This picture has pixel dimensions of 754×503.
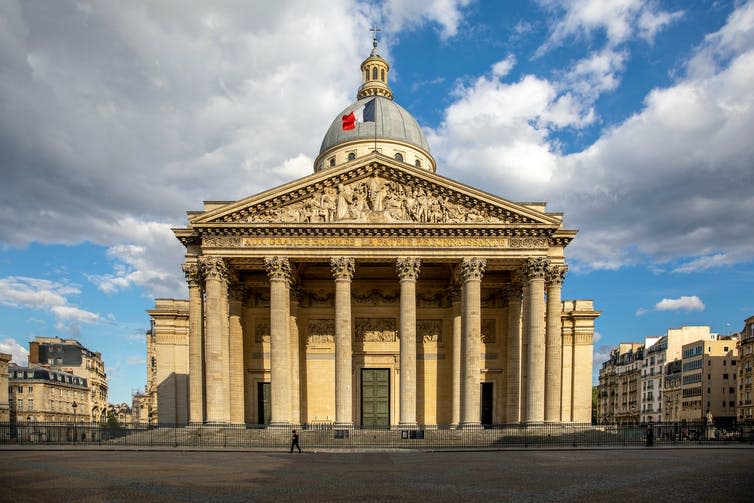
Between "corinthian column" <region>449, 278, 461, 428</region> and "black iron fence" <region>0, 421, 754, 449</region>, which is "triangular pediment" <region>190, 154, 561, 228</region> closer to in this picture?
"corinthian column" <region>449, 278, 461, 428</region>

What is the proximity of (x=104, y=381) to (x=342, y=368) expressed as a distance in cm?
11016

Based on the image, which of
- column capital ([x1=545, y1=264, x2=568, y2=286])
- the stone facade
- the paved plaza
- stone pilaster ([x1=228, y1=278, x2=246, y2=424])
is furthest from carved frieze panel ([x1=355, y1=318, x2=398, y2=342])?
the stone facade

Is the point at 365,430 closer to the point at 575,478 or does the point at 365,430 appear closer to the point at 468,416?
the point at 468,416

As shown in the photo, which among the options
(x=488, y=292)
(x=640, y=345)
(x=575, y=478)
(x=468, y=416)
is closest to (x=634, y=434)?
(x=468, y=416)

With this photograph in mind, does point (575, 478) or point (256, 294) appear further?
point (256, 294)

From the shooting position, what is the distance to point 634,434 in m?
34.6

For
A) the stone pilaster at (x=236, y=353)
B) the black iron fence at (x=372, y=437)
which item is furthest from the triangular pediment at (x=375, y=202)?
the black iron fence at (x=372, y=437)

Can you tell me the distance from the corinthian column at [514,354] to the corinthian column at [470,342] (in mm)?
4783

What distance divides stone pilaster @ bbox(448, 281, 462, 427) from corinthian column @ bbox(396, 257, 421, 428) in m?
3.33

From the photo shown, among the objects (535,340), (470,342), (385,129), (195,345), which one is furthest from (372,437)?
(385,129)

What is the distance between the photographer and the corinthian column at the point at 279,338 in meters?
34.1

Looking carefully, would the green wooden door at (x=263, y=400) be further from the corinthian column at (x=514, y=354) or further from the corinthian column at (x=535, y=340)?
the corinthian column at (x=535, y=340)

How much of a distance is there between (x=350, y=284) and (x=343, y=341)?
4.10 meters

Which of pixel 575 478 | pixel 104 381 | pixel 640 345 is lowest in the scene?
pixel 104 381
